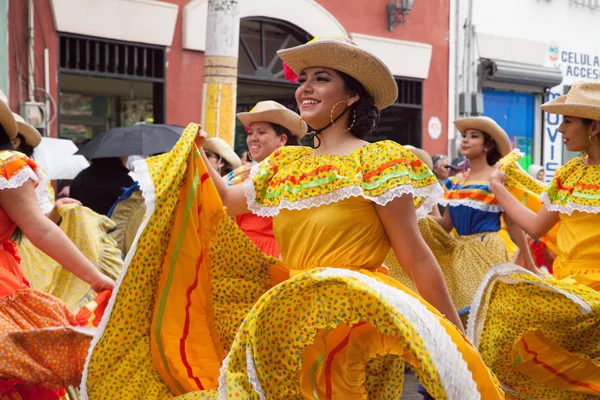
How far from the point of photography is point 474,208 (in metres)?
7.31

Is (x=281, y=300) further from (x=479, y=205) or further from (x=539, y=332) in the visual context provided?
(x=479, y=205)

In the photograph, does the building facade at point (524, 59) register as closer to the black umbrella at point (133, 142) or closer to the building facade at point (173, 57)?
the building facade at point (173, 57)

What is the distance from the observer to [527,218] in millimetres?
5105

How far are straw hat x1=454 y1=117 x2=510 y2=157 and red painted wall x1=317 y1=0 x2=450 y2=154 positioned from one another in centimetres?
840

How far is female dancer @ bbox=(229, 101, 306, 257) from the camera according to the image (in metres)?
5.89

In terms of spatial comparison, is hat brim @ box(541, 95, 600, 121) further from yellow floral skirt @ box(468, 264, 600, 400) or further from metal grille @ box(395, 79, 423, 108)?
metal grille @ box(395, 79, 423, 108)

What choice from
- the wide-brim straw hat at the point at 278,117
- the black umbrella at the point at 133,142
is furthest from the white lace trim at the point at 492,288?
the black umbrella at the point at 133,142

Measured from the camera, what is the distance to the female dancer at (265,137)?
5.89 m

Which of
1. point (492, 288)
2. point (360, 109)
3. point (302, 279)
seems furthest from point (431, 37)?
point (302, 279)

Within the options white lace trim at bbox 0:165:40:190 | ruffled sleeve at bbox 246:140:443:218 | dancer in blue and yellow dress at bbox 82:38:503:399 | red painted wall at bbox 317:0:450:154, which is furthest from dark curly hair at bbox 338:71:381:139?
red painted wall at bbox 317:0:450:154

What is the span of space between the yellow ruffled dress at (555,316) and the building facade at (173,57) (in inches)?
284

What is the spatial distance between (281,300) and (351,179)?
604mm

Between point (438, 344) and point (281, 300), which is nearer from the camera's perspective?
point (438, 344)

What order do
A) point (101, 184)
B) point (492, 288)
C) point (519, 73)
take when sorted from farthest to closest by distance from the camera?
point (519, 73), point (101, 184), point (492, 288)
